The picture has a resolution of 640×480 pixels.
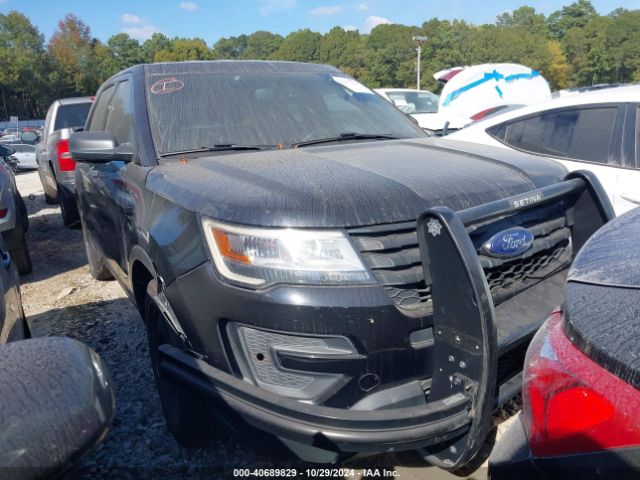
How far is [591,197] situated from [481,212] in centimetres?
81

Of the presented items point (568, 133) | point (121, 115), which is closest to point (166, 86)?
point (121, 115)

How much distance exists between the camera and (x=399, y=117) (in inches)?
147

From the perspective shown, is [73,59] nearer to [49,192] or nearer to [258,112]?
[49,192]

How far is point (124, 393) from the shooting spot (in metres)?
3.19

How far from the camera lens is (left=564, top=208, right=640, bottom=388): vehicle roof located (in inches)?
43.6

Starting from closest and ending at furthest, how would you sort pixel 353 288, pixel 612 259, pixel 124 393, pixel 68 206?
pixel 612 259 < pixel 353 288 < pixel 124 393 < pixel 68 206

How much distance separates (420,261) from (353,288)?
0.27m

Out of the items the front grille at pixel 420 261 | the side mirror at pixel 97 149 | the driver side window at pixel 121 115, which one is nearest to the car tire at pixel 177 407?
the side mirror at pixel 97 149

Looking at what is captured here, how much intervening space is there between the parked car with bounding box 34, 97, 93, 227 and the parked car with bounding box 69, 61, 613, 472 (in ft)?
13.8

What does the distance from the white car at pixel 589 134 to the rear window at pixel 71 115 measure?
692 cm

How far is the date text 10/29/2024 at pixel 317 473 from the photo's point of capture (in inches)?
95.6

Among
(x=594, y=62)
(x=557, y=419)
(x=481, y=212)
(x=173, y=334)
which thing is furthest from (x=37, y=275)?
(x=594, y=62)

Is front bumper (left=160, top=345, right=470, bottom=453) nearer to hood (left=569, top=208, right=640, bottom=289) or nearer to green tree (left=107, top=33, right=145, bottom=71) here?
hood (left=569, top=208, right=640, bottom=289)

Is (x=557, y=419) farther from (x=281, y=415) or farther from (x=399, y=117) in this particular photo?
(x=399, y=117)
